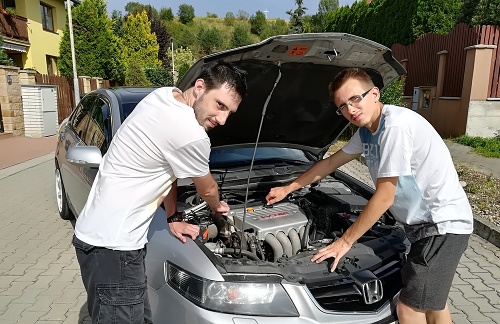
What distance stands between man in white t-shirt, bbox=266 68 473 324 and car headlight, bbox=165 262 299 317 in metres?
0.40

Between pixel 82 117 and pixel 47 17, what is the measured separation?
68.8 ft

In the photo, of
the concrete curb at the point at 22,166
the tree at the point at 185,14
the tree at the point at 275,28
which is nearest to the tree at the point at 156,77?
the concrete curb at the point at 22,166

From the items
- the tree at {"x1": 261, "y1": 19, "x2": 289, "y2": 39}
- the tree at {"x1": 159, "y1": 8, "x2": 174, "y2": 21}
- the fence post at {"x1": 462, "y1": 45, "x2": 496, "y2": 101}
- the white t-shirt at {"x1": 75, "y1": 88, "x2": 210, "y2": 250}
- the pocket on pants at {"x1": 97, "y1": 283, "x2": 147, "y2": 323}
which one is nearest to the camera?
the white t-shirt at {"x1": 75, "y1": 88, "x2": 210, "y2": 250}

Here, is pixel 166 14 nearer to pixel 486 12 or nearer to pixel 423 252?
pixel 486 12

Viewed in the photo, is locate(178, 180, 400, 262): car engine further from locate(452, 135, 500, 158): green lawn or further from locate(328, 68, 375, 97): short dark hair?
locate(452, 135, 500, 158): green lawn

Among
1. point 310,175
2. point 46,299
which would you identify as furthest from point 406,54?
point 46,299

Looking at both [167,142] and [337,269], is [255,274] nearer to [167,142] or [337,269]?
[337,269]

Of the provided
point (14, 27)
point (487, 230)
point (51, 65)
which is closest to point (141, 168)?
point (487, 230)

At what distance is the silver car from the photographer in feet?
6.30

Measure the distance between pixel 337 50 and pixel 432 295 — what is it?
1.51 metres

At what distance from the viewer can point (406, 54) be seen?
1405 cm

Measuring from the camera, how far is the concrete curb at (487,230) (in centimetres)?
427

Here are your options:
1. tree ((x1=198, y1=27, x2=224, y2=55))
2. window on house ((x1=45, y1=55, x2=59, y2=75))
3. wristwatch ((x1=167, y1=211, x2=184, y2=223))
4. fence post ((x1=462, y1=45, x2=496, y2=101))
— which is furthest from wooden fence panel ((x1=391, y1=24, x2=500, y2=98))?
tree ((x1=198, y1=27, x2=224, y2=55))

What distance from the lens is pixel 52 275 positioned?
3604 mm
